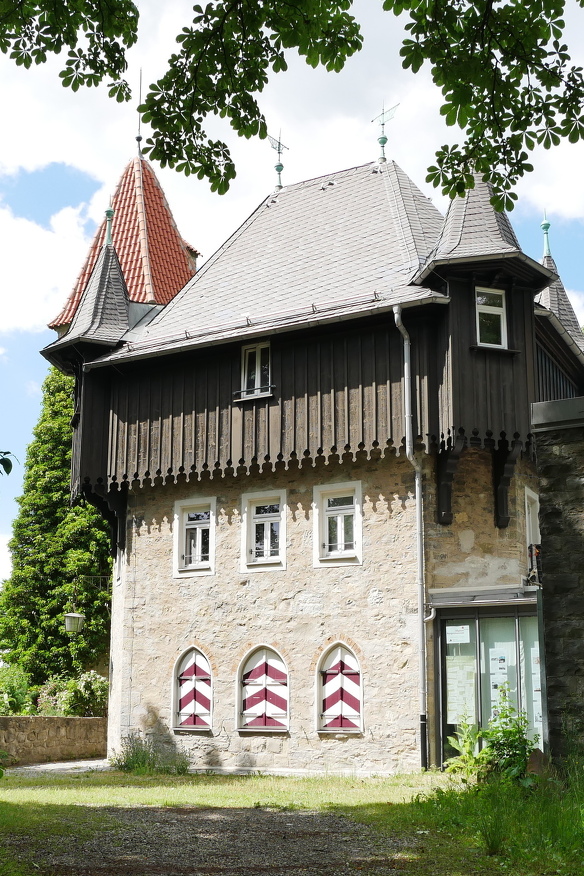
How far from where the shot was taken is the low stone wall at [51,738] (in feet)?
67.5

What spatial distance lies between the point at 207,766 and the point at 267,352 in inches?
295

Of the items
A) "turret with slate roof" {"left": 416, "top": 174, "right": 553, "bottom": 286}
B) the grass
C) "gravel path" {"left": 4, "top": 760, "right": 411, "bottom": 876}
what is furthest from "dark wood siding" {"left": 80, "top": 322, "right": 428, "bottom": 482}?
"gravel path" {"left": 4, "top": 760, "right": 411, "bottom": 876}

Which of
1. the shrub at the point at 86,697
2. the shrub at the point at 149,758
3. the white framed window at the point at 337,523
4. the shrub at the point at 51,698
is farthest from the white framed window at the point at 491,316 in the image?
the shrub at the point at 51,698

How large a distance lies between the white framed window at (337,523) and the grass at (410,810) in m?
3.90

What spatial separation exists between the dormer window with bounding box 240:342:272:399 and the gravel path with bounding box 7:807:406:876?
9.83m

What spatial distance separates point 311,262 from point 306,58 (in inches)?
515

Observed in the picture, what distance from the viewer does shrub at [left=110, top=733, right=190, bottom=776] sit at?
18.0 m

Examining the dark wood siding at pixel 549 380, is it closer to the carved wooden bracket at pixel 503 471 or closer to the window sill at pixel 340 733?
the carved wooden bracket at pixel 503 471

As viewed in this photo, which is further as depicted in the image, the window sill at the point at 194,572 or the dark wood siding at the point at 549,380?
the dark wood siding at the point at 549,380

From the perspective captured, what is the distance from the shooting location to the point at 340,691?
17.3 meters

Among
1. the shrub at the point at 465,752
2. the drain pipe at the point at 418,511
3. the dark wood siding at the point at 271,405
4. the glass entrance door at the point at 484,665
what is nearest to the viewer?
the shrub at the point at 465,752

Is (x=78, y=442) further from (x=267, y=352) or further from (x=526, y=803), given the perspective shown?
(x=526, y=803)

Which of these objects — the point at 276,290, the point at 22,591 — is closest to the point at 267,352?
the point at 276,290

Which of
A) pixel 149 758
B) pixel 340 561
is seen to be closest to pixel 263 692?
pixel 149 758
